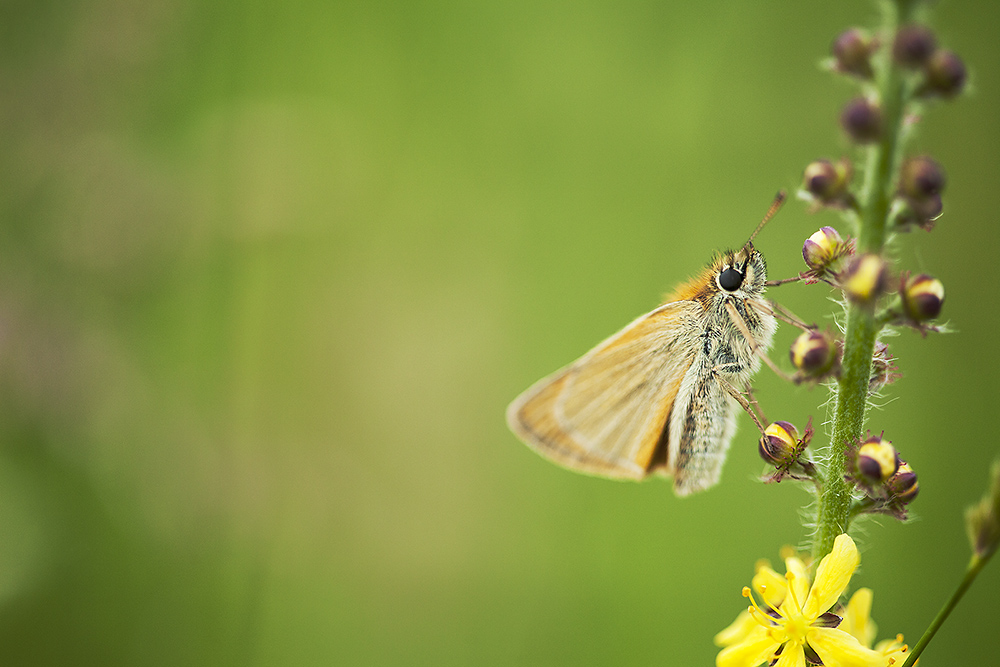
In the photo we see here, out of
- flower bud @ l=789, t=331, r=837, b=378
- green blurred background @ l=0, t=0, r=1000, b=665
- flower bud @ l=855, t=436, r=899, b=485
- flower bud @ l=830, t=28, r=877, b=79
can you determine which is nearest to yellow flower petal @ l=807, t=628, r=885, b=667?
flower bud @ l=855, t=436, r=899, b=485

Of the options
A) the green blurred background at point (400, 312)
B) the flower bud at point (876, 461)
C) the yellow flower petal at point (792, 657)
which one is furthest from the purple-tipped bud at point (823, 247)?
the green blurred background at point (400, 312)

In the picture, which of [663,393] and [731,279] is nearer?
[731,279]

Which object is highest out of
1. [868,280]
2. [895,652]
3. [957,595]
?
[868,280]

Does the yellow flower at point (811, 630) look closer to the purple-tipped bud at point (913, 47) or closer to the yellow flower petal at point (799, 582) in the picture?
the yellow flower petal at point (799, 582)

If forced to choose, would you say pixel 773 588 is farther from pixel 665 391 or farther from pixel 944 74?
pixel 944 74

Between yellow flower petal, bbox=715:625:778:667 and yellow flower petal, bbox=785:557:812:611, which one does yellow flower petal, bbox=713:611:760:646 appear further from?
yellow flower petal, bbox=785:557:812:611

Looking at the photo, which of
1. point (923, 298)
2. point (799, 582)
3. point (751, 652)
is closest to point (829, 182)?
point (923, 298)
